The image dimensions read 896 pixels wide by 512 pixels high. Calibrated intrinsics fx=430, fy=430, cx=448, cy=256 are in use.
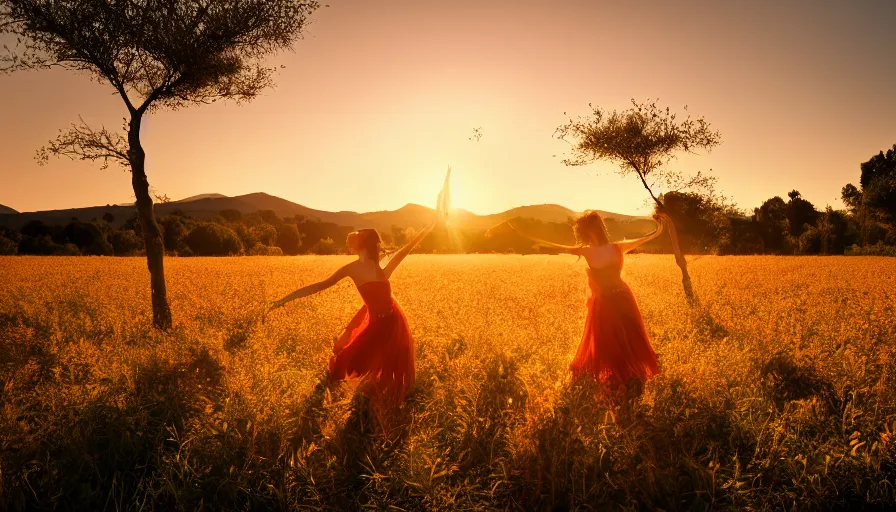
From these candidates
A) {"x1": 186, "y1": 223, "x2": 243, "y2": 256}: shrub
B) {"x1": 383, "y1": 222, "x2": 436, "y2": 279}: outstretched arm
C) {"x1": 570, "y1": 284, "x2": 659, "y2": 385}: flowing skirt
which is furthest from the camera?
{"x1": 186, "y1": 223, "x2": 243, "y2": 256}: shrub

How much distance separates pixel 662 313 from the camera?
1079 centimetres

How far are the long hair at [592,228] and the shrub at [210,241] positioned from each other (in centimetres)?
6660

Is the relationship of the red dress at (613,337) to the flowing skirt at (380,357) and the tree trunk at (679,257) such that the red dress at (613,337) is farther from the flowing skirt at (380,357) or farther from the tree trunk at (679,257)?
the tree trunk at (679,257)

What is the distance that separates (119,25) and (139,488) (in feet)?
29.4

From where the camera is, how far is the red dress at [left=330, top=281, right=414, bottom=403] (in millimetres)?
5816

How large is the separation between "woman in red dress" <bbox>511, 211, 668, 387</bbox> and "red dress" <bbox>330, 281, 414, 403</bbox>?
2.42 m

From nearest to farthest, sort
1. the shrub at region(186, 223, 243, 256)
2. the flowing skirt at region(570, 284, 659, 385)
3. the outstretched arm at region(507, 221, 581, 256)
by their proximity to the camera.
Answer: the flowing skirt at region(570, 284, 659, 385) → the outstretched arm at region(507, 221, 581, 256) → the shrub at region(186, 223, 243, 256)

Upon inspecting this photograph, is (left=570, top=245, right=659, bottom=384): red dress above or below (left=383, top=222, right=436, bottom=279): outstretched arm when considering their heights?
below

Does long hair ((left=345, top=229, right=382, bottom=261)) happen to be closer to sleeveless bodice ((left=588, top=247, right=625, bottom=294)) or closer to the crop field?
the crop field

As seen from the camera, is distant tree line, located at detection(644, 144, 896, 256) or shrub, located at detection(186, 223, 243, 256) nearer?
distant tree line, located at detection(644, 144, 896, 256)

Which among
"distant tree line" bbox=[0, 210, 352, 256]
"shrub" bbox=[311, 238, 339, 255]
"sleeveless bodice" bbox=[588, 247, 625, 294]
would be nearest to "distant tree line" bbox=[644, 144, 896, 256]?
"sleeveless bodice" bbox=[588, 247, 625, 294]

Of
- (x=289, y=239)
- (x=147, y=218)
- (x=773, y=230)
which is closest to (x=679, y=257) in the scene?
(x=147, y=218)

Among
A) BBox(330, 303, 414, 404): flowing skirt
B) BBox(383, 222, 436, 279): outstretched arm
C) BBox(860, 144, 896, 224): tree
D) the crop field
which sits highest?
BBox(860, 144, 896, 224): tree

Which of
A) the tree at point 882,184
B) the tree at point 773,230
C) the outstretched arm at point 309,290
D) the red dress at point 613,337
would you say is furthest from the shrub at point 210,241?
the tree at point 773,230
